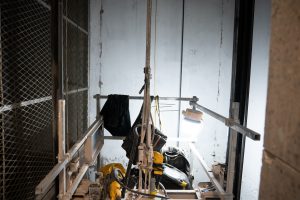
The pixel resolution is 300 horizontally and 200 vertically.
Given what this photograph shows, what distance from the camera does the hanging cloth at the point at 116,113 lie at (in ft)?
9.59

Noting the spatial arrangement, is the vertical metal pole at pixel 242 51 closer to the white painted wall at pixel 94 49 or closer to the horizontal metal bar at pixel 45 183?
the horizontal metal bar at pixel 45 183

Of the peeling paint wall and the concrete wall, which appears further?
the peeling paint wall

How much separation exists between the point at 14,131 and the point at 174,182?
5.12ft

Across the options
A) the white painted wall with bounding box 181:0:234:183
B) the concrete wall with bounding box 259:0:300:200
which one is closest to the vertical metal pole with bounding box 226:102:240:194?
the concrete wall with bounding box 259:0:300:200

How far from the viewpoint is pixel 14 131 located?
1.84 metres

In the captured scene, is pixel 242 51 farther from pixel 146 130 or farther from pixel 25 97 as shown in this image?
pixel 25 97

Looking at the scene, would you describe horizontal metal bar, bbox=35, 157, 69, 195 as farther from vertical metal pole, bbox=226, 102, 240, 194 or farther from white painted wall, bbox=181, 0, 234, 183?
white painted wall, bbox=181, 0, 234, 183

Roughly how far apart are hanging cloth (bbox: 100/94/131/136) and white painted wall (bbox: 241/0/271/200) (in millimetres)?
1940

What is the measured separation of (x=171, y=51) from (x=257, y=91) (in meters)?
1.44

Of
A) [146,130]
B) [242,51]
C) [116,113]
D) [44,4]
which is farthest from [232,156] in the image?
[44,4]

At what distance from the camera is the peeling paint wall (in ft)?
12.1

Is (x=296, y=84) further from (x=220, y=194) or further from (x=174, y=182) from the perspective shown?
(x=174, y=182)

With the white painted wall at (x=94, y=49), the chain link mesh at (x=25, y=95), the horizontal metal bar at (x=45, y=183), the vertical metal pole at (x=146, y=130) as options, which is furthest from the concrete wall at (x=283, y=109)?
the white painted wall at (x=94, y=49)

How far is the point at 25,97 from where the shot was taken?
201cm
